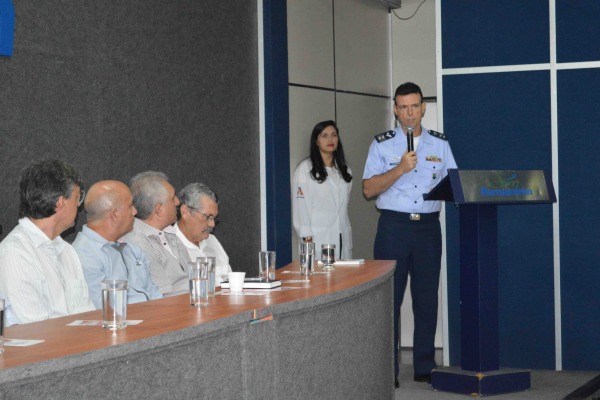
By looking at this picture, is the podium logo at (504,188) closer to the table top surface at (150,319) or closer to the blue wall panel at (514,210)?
the blue wall panel at (514,210)

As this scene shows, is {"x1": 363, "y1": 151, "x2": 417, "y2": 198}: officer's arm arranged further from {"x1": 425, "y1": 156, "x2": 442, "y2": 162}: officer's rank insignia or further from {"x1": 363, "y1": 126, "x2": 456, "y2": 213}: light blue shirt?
{"x1": 425, "y1": 156, "x2": 442, "y2": 162}: officer's rank insignia

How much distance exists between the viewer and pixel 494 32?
5535 mm

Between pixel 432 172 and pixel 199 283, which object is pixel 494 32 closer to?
pixel 432 172

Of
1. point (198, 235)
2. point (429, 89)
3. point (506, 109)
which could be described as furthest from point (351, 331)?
point (429, 89)

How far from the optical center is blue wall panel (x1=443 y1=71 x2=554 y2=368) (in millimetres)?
5500

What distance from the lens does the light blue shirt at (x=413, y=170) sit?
4.97 meters

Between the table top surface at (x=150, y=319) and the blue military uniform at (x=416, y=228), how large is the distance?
1540mm

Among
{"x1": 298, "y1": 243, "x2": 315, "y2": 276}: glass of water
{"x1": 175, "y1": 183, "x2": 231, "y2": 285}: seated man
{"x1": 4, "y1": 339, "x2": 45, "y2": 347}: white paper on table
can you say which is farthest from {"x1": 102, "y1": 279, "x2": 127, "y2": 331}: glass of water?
{"x1": 175, "y1": 183, "x2": 231, "y2": 285}: seated man

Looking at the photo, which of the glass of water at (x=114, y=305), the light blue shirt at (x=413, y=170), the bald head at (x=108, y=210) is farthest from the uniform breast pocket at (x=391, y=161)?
the glass of water at (x=114, y=305)

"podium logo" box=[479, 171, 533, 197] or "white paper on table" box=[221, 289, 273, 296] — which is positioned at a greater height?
"podium logo" box=[479, 171, 533, 197]

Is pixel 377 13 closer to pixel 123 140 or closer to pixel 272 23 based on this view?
pixel 272 23

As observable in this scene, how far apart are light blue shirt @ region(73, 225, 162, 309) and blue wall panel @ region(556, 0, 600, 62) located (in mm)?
3082

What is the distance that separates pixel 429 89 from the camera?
6727mm

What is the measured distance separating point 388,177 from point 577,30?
1.61 metres
